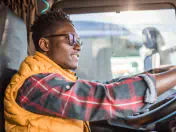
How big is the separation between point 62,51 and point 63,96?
1.06ft

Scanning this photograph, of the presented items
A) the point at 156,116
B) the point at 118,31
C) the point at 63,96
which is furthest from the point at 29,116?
the point at 118,31

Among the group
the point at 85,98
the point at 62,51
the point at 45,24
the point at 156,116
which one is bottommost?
the point at 156,116

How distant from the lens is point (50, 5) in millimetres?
1784

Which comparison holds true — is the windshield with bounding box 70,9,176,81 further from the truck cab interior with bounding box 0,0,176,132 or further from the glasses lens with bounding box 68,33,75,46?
the glasses lens with bounding box 68,33,75,46

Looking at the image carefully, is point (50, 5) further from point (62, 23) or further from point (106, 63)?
point (62, 23)

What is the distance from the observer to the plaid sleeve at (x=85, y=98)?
742 millimetres

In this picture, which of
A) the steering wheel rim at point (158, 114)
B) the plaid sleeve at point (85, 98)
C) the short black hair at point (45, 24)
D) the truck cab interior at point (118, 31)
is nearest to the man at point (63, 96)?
the plaid sleeve at point (85, 98)

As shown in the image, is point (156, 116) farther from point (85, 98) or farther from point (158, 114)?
point (85, 98)

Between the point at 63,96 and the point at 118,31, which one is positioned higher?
the point at 118,31

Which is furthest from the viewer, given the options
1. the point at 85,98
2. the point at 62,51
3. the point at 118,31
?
the point at 118,31

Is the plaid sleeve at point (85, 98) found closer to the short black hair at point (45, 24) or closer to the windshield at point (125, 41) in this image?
the short black hair at point (45, 24)

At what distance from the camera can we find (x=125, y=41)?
73.7 inches

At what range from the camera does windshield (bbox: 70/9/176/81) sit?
5.90 ft

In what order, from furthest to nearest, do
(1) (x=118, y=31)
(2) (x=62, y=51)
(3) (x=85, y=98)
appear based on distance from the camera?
1. (1) (x=118, y=31)
2. (2) (x=62, y=51)
3. (3) (x=85, y=98)
